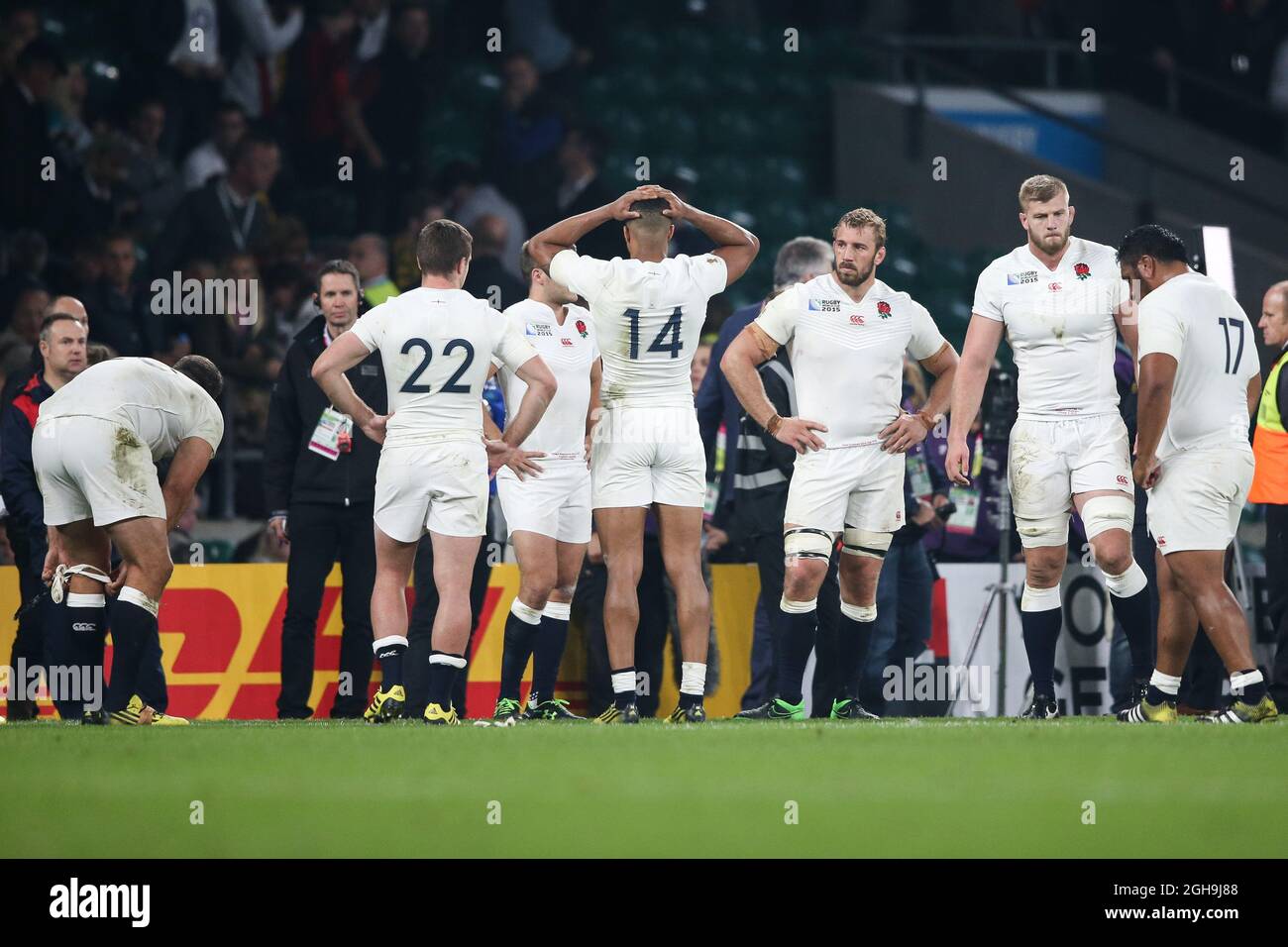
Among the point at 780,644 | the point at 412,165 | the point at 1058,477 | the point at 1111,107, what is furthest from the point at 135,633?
the point at 1111,107

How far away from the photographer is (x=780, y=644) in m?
10.2

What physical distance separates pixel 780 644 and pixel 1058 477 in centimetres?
162

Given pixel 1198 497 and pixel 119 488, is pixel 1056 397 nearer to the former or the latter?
pixel 1198 497

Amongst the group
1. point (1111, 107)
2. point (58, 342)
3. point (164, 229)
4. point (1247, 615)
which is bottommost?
point (1247, 615)

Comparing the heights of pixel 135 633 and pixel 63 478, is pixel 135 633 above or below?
below

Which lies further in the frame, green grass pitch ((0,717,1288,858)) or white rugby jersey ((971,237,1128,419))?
white rugby jersey ((971,237,1128,419))

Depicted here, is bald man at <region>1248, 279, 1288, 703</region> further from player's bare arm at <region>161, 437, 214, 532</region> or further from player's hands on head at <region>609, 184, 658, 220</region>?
player's bare arm at <region>161, 437, 214, 532</region>

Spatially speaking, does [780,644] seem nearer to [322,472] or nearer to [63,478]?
[322,472]

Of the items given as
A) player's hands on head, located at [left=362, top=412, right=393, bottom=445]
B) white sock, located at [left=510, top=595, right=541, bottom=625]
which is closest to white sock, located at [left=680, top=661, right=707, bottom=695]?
white sock, located at [left=510, top=595, right=541, bottom=625]

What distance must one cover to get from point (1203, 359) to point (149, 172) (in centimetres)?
981

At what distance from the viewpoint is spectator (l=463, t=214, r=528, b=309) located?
1407cm

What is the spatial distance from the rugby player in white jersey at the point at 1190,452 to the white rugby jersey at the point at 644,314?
6.95 ft

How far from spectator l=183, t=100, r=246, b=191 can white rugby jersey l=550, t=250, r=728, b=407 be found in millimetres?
6986

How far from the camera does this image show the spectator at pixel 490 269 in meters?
14.1
